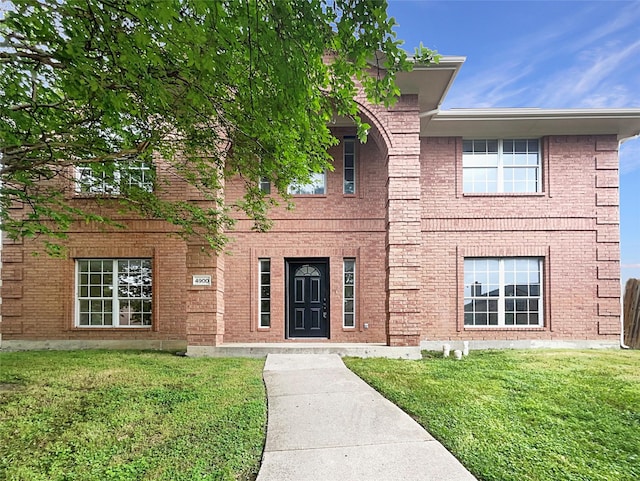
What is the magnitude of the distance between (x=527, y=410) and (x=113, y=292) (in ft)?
Result: 31.8

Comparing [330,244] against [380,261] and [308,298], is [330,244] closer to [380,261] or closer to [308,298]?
[380,261]

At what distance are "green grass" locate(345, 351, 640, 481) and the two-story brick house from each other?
261 centimetres

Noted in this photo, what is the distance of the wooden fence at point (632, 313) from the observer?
1105 cm

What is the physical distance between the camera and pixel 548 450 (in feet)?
12.7

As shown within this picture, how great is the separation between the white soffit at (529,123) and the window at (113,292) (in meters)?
8.15

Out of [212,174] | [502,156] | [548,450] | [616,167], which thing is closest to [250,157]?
[212,174]

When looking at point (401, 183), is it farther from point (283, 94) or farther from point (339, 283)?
point (283, 94)

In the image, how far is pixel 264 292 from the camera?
11.1 meters

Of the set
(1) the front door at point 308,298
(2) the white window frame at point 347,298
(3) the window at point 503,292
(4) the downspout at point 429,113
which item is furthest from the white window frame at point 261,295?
(4) the downspout at point 429,113

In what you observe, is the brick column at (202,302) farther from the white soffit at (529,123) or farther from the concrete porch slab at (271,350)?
the white soffit at (529,123)

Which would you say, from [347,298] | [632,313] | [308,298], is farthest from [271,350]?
[632,313]

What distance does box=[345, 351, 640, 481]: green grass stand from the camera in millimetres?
3619

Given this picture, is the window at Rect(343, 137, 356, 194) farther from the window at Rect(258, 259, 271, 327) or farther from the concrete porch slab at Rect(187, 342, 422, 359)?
the concrete porch slab at Rect(187, 342, 422, 359)

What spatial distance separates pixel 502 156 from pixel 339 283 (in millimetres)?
5416
